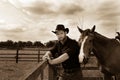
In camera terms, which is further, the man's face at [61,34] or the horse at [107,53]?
the horse at [107,53]

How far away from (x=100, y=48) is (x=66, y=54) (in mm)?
2765

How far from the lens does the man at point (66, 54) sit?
5.39 meters

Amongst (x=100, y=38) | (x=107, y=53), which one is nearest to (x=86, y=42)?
(x=100, y=38)

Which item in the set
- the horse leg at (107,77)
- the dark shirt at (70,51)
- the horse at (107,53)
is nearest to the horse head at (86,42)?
the horse at (107,53)

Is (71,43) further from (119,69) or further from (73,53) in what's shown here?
(119,69)

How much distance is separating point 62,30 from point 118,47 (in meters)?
3.28

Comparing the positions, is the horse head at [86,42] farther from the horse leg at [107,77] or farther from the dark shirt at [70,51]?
the horse leg at [107,77]

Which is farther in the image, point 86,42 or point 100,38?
point 100,38

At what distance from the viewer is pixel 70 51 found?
5.42 metres

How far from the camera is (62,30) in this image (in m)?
5.39

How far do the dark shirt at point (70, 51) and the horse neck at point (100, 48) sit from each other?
7.08 ft

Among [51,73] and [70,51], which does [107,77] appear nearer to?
[51,73]

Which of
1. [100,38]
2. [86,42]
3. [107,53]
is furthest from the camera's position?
[107,53]

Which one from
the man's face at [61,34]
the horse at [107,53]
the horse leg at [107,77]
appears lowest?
the horse leg at [107,77]
